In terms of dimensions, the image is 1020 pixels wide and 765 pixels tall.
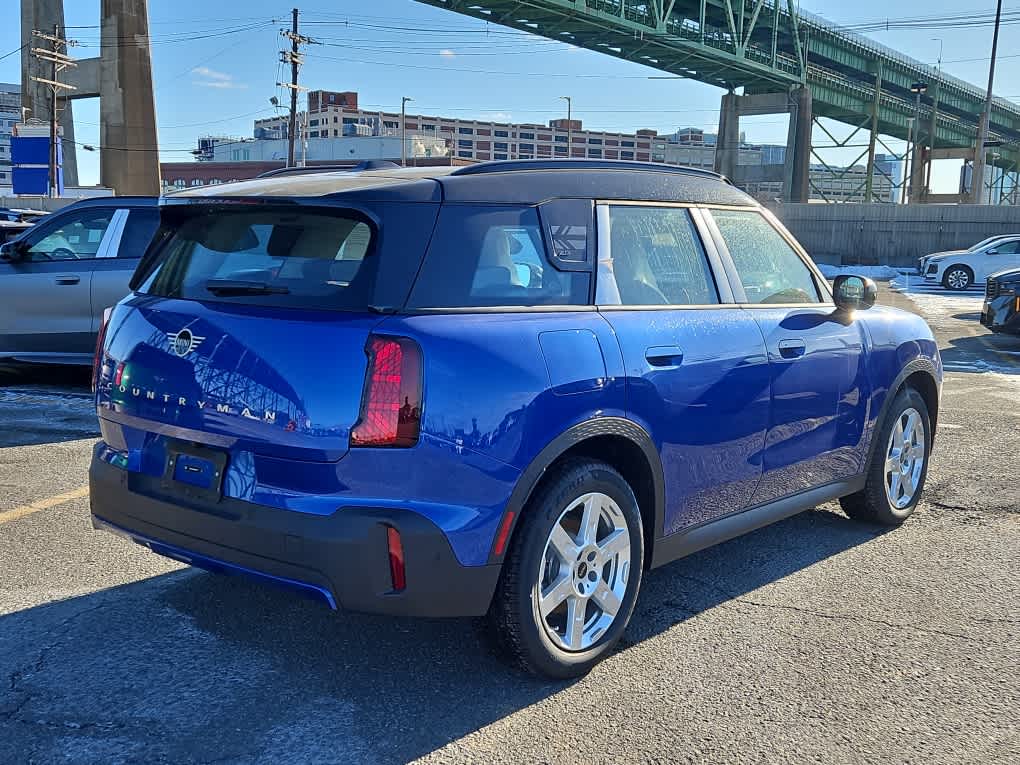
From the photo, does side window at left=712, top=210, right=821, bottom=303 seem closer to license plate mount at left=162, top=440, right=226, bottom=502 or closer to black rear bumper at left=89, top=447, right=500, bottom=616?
black rear bumper at left=89, top=447, right=500, bottom=616

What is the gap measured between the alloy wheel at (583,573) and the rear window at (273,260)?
1054mm

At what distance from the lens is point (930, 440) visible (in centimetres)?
561

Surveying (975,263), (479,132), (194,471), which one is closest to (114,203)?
(194,471)

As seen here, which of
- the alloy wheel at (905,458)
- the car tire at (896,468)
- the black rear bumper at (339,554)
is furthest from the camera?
the alloy wheel at (905,458)

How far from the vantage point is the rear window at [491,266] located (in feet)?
10.2

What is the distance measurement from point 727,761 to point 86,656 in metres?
2.22

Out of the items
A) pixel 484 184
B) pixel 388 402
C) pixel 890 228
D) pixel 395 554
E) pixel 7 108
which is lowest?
pixel 395 554

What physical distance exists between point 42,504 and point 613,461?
136 inches

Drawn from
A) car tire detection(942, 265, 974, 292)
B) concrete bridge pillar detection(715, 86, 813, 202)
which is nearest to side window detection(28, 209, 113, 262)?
car tire detection(942, 265, 974, 292)

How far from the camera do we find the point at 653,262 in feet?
12.7

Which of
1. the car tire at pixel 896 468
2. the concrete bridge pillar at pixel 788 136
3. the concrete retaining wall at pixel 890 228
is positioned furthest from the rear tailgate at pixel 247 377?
the concrete bridge pillar at pixel 788 136

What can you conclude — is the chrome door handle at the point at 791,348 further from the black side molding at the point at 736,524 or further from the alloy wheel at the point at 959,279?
the alloy wheel at the point at 959,279

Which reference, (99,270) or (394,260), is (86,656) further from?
(99,270)

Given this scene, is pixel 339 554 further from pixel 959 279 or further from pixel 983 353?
pixel 959 279
